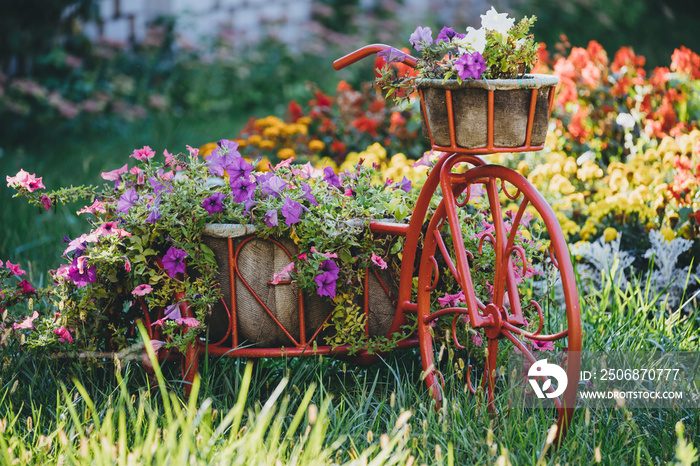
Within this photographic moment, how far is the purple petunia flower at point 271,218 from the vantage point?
1929mm

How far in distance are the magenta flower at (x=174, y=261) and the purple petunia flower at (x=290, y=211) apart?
31cm

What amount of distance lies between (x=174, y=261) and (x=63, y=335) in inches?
19.2

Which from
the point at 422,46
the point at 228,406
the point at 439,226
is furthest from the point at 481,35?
the point at 228,406

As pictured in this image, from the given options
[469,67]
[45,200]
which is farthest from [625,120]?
[45,200]

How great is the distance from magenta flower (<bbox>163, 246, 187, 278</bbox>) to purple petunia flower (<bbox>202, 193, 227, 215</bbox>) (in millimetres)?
149

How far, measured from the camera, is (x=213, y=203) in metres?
2.02

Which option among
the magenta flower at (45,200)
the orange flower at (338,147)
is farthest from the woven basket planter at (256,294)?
the orange flower at (338,147)

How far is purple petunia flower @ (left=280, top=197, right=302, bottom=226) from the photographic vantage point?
6.36 ft

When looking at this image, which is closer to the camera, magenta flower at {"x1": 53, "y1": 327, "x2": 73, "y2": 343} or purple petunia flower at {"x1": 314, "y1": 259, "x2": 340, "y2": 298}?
purple petunia flower at {"x1": 314, "y1": 259, "x2": 340, "y2": 298}

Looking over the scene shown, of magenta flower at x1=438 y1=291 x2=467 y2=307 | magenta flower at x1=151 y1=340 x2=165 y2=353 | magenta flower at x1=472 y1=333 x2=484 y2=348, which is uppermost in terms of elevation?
magenta flower at x1=438 y1=291 x2=467 y2=307

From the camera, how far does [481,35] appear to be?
1.75 metres

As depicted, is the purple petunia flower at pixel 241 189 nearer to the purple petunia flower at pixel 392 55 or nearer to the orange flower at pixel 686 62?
the purple petunia flower at pixel 392 55

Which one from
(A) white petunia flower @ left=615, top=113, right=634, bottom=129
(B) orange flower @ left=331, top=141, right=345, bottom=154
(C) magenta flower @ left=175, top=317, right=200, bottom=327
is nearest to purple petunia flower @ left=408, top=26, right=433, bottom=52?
(C) magenta flower @ left=175, top=317, right=200, bottom=327

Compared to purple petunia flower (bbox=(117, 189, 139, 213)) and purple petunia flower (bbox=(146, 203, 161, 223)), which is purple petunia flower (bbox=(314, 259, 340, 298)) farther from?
purple petunia flower (bbox=(117, 189, 139, 213))
